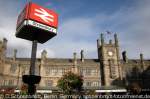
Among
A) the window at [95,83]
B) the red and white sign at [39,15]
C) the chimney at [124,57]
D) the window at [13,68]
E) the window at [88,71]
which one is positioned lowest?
the window at [95,83]

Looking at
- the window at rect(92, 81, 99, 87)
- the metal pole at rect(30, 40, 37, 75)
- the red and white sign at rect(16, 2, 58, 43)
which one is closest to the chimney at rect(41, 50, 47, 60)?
the window at rect(92, 81, 99, 87)

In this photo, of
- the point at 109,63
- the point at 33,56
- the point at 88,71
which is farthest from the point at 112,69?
the point at 33,56

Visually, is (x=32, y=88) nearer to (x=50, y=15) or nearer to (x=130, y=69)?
(x=50, y=15)

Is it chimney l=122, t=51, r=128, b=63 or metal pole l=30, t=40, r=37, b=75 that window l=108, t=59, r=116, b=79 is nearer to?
chimney l=122, t=51, r=128, b=63

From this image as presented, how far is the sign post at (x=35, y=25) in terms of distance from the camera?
22688mm

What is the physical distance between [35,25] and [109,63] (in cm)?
3826

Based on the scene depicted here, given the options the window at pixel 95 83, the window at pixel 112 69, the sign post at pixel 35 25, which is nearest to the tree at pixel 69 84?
the window at pixel 95 83

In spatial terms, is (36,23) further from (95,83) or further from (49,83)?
(95,83)

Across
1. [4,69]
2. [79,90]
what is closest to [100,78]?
[79,90]

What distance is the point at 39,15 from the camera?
2370 cm

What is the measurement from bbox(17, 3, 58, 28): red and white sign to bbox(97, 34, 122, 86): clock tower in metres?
34.4

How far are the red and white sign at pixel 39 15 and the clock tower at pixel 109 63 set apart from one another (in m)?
34.4

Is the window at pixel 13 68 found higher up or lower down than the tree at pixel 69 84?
higher up

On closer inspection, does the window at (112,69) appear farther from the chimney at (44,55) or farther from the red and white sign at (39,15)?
the red and white sign at (39,15)
